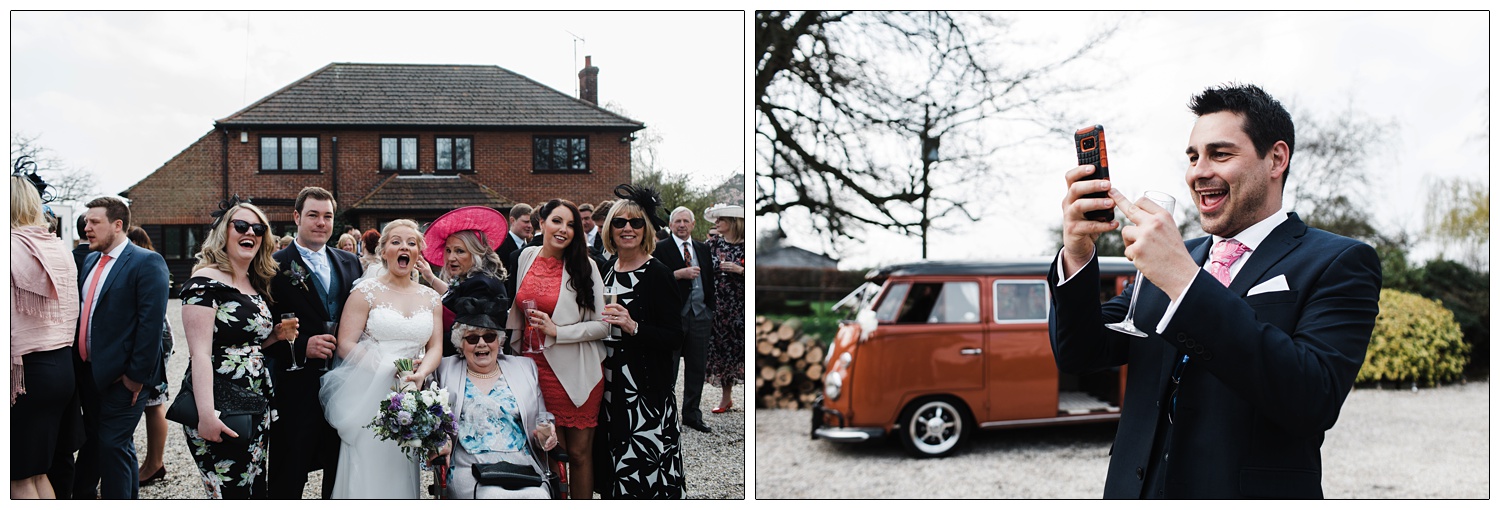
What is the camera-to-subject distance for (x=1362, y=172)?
8109mm

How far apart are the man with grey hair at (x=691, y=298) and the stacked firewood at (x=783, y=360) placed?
2.65 m

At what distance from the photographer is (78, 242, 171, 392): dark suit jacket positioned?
3586 millimetres

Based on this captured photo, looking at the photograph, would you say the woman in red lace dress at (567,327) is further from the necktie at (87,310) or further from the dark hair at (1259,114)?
the dark hair at (1259,114)

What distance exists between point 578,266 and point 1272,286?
2648 mm

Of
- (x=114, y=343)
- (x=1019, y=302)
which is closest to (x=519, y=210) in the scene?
(x=114, y=343)

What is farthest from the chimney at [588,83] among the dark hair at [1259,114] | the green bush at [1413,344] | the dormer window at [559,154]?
the green bush at [1413,344]

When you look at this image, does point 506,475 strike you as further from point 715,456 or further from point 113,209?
point 113,209

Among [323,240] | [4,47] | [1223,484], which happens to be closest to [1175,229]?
[1223,484]

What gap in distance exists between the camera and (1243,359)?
1605 mm

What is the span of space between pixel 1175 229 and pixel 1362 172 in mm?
8077

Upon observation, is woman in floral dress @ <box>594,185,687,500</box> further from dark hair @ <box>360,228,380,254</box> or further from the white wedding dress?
dark hair @ <box>360,228,380,254</box>

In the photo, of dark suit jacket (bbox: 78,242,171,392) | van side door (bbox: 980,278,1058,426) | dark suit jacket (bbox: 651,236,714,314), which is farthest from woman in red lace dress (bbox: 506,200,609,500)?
van side door (bbox: 980,278,1058,426)

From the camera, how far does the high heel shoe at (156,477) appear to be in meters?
4.50
